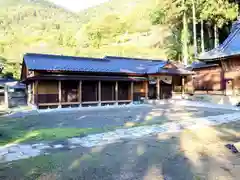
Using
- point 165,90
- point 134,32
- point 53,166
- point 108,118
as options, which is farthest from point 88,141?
point 134,32

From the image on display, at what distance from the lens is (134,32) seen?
5050cm

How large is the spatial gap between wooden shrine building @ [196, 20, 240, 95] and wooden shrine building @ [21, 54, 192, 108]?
1.90 metres

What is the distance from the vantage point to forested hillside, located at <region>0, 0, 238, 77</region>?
81.5 feet

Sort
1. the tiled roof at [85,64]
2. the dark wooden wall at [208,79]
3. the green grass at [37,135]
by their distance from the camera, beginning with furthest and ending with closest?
the dark wooden wall at [208,79], the tiled roof at [85,64], the green grass at [37,135]

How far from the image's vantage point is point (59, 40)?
43.9m

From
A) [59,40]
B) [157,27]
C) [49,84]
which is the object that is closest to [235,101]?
[49,84]

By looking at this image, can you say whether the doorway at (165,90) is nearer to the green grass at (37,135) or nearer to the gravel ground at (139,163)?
the green grass at (37,135)

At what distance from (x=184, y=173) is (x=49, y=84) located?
13987 mm

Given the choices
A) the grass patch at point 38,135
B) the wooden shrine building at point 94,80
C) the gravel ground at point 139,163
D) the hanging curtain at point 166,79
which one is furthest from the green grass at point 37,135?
the hanging curtain at point 166,79

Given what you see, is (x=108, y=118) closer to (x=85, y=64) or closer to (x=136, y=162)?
(x=136, y=162)

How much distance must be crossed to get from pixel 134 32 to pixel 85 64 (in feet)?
111

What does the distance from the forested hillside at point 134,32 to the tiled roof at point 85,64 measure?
24.1 ft

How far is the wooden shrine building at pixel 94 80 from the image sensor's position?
1623cm

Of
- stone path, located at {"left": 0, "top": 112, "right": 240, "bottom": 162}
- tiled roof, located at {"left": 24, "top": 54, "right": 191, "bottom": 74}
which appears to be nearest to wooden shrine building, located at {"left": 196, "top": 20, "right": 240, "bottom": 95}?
stone path, located at {"left": 0, "top": 112, "right": 240, "bottom": 162}
